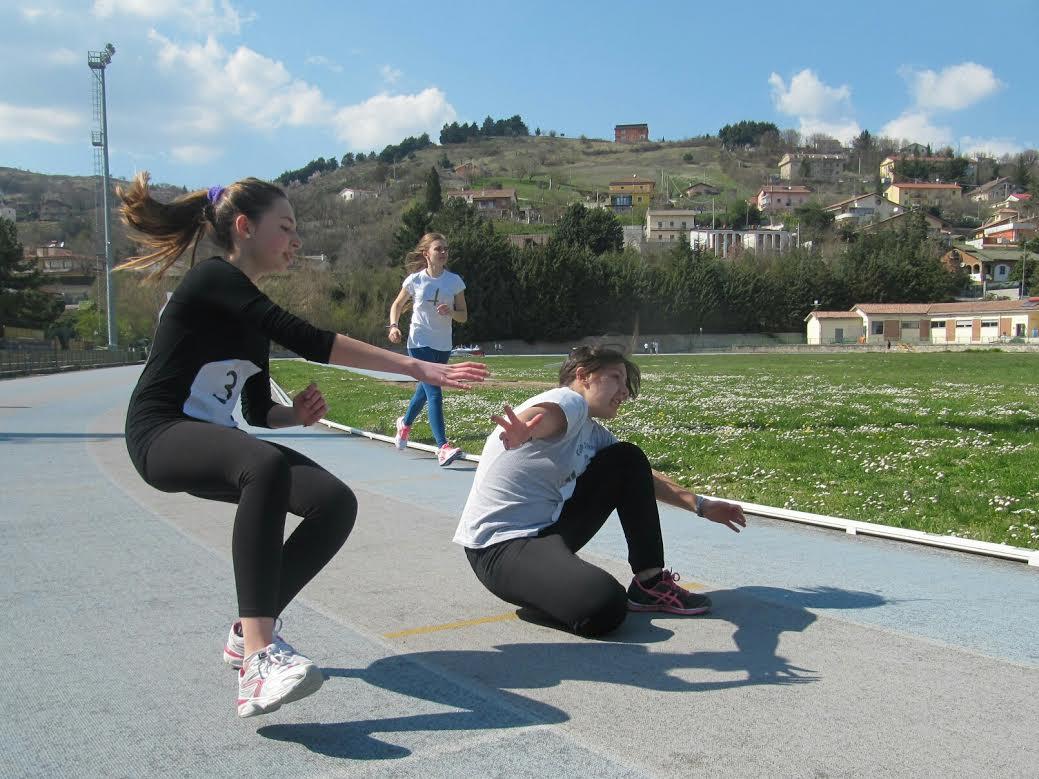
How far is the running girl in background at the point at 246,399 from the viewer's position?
2723mm

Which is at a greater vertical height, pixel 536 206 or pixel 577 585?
pixel 536 206

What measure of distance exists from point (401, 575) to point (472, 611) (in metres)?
0.71

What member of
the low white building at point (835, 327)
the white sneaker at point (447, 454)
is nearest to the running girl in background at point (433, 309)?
the white sneaker at point (447, 454)

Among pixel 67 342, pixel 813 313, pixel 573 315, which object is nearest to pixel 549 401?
pixel 67 342

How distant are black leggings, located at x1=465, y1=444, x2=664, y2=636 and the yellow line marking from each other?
0.53ft

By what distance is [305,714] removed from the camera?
2.73 metres

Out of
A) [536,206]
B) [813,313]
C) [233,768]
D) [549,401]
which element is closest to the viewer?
[233,768]

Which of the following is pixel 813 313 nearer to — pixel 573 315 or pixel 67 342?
pixel 573 315

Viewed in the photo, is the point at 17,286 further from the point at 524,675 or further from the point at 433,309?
the point at 524,675

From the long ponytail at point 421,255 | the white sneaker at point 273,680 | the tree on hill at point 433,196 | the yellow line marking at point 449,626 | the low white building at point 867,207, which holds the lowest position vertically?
the yellow line marking at point 449,626

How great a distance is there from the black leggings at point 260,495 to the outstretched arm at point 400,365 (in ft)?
1.32

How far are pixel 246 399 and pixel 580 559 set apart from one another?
1488mm

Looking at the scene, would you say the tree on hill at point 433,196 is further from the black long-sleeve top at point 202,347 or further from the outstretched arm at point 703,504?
the black long-sleeve top at point 202,347

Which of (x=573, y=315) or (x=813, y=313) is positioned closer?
(x=573, y=315)
